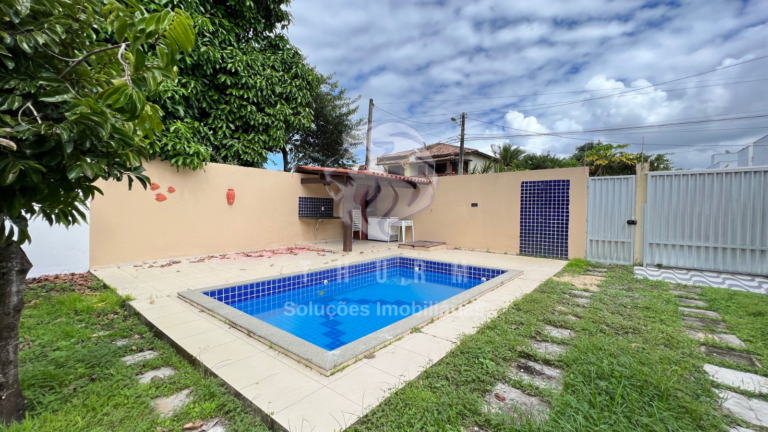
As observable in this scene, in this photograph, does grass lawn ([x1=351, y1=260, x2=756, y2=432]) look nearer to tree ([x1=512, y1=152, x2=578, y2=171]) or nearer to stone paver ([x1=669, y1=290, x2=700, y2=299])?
stone paver ([x1=669, y1=290, x2=700, y2=299])

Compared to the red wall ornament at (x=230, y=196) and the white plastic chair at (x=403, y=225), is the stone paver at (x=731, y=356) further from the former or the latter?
the red wall ornament at (x=230, y=196)

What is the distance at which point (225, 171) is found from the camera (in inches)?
331

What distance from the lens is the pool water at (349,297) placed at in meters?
4.44

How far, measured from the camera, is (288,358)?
2.83 m

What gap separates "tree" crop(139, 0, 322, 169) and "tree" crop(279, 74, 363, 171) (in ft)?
16.2

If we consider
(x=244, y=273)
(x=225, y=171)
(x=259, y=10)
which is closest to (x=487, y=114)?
(x=259, y=10)

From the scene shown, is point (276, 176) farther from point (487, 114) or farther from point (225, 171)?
point (487, 114)

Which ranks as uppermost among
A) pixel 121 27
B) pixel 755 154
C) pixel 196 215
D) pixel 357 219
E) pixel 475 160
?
pixel 475 160

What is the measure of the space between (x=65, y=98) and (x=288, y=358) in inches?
94.8

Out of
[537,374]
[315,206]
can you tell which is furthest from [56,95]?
[315,206]

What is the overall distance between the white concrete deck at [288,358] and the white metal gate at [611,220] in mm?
3016

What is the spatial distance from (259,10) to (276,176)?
18.8 feet

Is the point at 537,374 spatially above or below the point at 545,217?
below

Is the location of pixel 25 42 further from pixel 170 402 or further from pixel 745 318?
pixel 745 318
